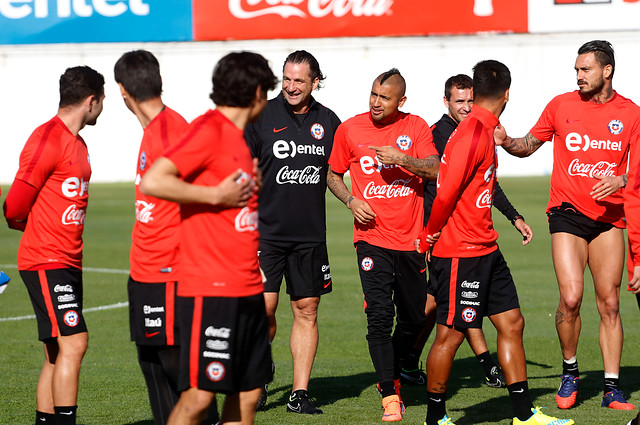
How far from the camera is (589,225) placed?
7.27 m

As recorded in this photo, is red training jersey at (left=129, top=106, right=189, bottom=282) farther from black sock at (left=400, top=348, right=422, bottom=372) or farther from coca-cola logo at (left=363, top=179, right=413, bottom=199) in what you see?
black sock at (left=400, top=348, right=422, bottom=372)

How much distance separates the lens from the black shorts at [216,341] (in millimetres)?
4566

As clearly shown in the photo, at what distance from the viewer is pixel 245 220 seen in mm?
4613

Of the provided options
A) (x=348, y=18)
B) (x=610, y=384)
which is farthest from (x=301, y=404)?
(x=348, y=18)

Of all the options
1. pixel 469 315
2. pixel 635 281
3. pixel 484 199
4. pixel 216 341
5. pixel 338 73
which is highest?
pixel 338 73

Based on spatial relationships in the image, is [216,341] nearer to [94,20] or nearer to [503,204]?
[503,204]

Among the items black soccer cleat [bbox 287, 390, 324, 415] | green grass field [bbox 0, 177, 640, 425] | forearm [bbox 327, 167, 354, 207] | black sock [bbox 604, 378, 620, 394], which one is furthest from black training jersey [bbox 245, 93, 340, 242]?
black sock [bbox 604, 378, 620, 394]

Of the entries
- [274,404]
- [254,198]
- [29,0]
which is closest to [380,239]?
[274,404]

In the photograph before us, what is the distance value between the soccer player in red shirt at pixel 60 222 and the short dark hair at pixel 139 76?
669 mm

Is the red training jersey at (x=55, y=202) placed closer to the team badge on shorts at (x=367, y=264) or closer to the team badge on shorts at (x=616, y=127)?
the team badge on shorts at (x=367, y=264)

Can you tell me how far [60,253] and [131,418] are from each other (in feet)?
4.93

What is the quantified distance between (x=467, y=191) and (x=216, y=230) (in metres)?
2.16

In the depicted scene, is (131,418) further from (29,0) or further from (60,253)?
(29,0)

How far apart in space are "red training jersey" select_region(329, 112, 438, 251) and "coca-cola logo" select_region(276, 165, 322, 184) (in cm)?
27
